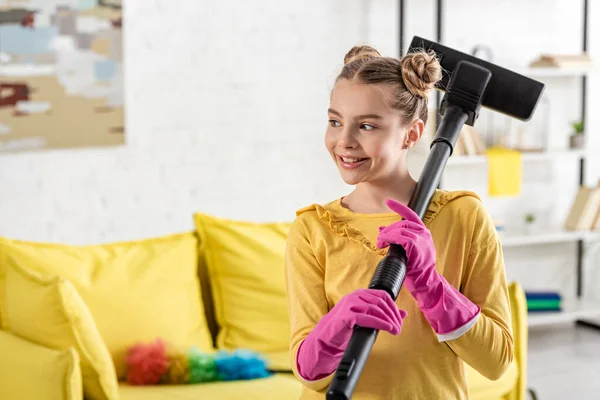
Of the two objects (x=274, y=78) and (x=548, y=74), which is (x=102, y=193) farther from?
(x=548, y=74)

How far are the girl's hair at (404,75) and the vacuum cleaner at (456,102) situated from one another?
45mm

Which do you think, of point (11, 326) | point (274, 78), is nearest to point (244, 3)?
point (274, 78)

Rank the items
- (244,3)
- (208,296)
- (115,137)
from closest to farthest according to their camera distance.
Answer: (208,296) → (115,137) → (244,3)

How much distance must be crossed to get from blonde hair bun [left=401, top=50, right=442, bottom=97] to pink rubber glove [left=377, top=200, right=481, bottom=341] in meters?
0.29

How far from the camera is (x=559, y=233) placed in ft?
15.6

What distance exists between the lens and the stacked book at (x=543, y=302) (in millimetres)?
4738

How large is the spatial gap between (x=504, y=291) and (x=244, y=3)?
281cm

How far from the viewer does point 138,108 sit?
12.5 ft

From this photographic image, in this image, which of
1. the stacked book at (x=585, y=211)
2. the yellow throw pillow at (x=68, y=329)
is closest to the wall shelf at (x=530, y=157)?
the stacked book at (x=585, y=211)

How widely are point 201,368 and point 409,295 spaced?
4.77 feet

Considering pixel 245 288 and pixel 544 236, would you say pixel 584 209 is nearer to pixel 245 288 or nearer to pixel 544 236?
pixel 544 236

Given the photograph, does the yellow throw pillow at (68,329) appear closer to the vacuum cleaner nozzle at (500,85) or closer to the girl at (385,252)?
the girl at (385,252)

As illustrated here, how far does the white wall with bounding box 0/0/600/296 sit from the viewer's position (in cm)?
368

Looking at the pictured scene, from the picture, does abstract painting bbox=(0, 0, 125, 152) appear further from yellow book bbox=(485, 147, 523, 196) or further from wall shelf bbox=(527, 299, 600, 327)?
wall shelf bbox=(527, 299, 600, 327)
